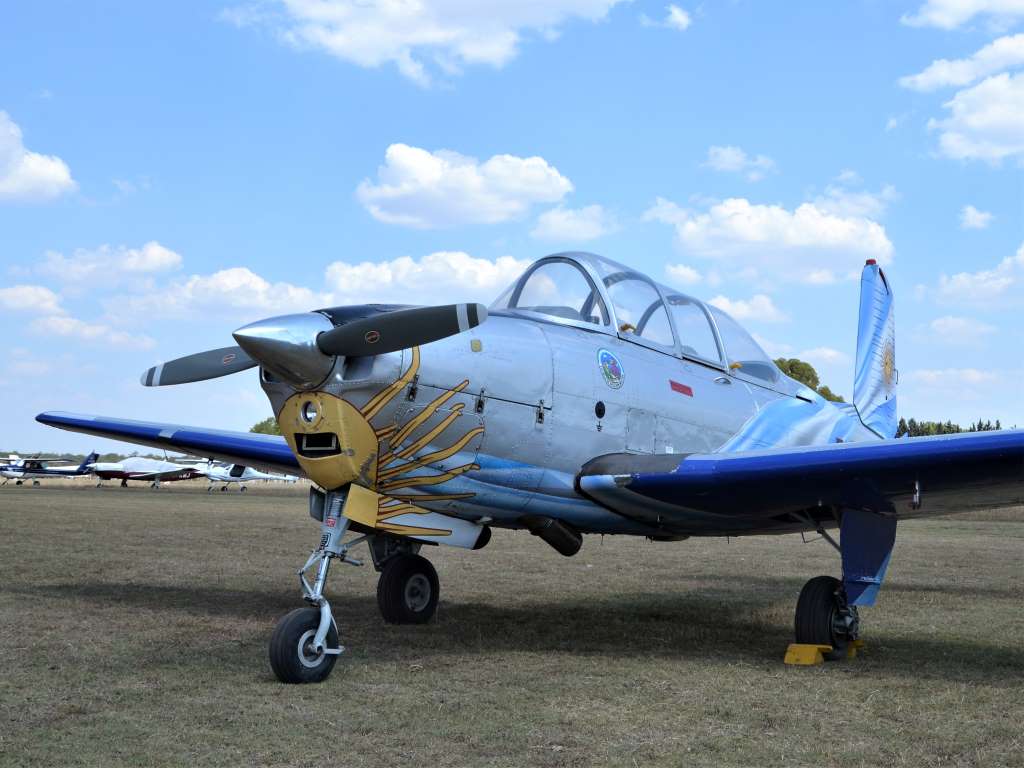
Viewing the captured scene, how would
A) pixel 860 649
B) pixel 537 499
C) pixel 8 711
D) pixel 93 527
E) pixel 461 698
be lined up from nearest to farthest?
pixel 8 711 < pixel 461 698 < pixel 537 499 < pixel 860 649 < pixel 93 527

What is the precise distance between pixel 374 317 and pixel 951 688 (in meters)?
3.98

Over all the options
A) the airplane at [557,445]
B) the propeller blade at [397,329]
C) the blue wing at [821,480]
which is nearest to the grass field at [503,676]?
the airplane at [557,445]

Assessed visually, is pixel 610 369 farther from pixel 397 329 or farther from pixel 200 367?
pixel 200 367

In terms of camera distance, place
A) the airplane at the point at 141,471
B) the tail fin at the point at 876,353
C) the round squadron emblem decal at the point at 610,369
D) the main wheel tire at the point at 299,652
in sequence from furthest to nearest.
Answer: the airplane at the point at 141,471, the tail fin at the point at 876,353, the round squadron emblem decal at the point at 610,369, the main wheel tire at the point at 299,652

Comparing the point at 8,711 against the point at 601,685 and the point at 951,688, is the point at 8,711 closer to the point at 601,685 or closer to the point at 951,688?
the point at 601,685

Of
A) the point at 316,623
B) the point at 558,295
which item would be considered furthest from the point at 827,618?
the point at 316,623

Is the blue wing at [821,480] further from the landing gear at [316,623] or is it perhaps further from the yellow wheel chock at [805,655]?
the landing gear at [316,623]

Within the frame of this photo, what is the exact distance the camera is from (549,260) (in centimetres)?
747

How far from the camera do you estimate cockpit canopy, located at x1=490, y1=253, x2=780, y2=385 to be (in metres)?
7.27

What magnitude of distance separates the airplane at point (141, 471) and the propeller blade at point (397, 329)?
60951 mm

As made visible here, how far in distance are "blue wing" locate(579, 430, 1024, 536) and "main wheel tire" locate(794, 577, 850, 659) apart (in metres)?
0.64

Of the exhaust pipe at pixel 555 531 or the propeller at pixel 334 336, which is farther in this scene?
the exhaust pipe at pixel 555 531

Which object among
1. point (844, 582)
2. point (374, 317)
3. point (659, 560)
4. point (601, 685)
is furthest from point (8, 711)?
point (659, 560)

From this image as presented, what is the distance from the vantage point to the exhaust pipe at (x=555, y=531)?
22.8 ft
